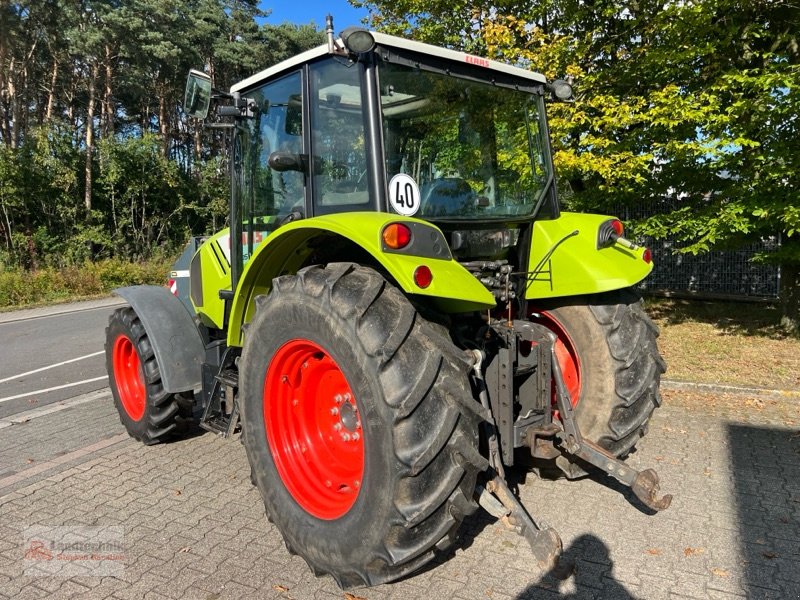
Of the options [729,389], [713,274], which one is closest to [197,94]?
[729,389]

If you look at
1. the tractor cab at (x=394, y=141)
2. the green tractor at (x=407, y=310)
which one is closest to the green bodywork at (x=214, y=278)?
the green tractor at (x=407, y=310)

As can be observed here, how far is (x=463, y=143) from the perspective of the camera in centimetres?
330

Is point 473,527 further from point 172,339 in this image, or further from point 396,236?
point 172,339

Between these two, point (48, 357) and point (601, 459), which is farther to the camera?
point (48, 357)

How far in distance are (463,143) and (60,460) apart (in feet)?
11.9

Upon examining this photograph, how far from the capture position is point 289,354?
2906 millimetres

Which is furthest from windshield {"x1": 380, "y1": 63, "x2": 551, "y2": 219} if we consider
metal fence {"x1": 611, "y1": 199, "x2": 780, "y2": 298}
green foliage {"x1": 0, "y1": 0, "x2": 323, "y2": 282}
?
green foliage {"x1": 0, "y1": 0, "x2": 323, "y2": 282}

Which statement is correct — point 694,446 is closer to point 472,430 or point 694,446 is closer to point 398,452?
point 472,430

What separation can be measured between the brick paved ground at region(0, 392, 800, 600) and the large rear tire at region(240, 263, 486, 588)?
308mm

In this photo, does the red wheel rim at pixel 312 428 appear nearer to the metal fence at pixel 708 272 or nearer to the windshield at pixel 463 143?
the windshield at pixel 463 143

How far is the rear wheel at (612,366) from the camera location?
333cm

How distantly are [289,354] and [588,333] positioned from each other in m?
1.72

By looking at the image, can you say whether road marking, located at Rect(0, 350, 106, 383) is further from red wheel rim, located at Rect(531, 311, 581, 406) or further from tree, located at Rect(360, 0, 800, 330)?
tree, located at Rect(360, 0, 800, 330)

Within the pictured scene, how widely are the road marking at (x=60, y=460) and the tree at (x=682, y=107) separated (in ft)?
18.8
